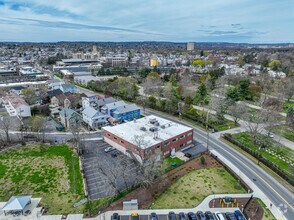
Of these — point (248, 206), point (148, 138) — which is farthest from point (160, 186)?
point (248, 206)

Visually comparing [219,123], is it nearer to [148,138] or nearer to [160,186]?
[148,138]

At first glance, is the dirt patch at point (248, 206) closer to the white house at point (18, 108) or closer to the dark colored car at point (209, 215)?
the dark colored car at point (209, 215)

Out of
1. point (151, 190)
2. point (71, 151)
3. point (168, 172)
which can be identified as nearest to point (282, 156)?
point (168, 172)

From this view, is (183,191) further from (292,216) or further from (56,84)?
(56,84)

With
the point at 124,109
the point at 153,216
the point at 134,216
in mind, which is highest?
the point at 124,109

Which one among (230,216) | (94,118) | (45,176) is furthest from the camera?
(94,118)
